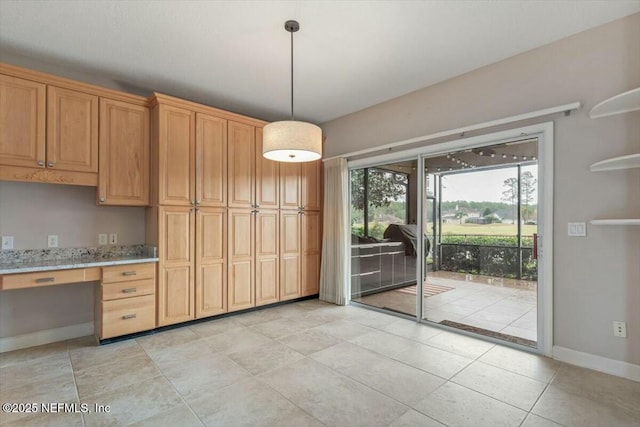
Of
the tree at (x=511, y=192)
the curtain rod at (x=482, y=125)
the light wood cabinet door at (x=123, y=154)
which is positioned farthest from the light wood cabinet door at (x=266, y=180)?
the tree at (x=511, y=192)

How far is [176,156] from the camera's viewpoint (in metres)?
3.51

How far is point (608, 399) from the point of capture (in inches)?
83.8

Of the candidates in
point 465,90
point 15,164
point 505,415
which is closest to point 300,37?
point 465,90

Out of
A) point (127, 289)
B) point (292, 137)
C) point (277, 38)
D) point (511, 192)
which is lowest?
point (127, 289)

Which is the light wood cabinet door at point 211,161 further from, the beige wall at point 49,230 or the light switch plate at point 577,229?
the light switch plate at point 577,229

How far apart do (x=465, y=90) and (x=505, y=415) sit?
2.98 metres

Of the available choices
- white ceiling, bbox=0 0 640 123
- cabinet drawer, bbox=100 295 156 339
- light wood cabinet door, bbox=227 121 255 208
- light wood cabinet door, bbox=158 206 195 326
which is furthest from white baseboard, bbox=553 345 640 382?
cabinet drawer, bbox=100 295 156 339

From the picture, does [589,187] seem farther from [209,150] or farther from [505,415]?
[209,150]

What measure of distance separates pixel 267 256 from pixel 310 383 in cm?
216

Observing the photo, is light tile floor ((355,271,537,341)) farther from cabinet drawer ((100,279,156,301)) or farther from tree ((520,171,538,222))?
cabinet drawer ((100,279,156,301))

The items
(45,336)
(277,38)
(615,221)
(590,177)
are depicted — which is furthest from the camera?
(45,336)

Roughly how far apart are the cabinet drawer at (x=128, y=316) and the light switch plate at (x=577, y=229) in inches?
160

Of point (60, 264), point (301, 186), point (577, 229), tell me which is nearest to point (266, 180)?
point (301, 186)

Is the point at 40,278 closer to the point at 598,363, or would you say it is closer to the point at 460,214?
the point at 460,214
